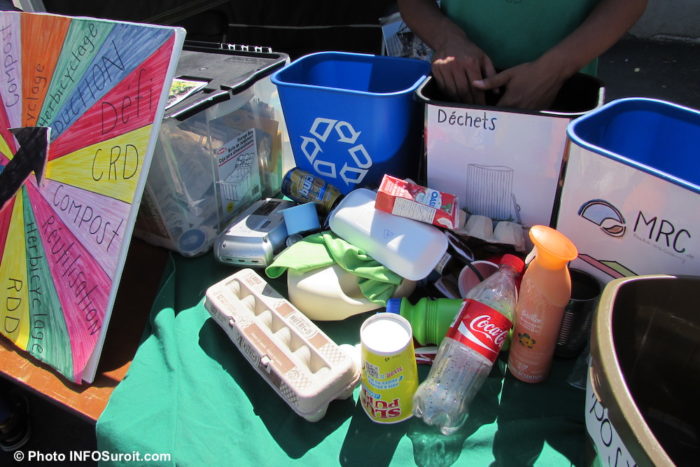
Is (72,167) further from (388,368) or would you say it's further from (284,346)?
(388,368)

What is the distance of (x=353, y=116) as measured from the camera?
3.03ft

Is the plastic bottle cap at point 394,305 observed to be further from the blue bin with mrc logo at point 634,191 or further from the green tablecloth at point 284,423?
the blue bin with mrc logo at point 634,191

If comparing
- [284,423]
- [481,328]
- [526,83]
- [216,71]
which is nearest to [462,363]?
[481,328]

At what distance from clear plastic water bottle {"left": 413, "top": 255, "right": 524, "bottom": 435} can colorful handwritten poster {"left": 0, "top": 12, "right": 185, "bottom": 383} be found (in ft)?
2.04

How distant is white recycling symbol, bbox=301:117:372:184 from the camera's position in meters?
0.96

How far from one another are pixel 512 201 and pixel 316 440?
578 millimetres

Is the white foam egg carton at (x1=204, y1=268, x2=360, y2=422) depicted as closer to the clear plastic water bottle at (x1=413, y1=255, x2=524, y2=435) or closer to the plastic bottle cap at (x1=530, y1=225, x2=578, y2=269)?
the clear plastic water bottle at (x1=413, y1=255, x2=524, y2=435)

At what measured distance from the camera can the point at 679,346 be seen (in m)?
0.59

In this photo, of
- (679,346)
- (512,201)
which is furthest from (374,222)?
(679,346)

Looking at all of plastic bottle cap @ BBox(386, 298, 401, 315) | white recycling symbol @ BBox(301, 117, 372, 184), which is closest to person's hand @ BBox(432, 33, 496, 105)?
white recycling symbol @ BBox(301, 117, 372, 184)

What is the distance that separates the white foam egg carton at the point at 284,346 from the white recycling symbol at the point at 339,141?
32 centimetres

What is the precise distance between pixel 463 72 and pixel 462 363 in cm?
56

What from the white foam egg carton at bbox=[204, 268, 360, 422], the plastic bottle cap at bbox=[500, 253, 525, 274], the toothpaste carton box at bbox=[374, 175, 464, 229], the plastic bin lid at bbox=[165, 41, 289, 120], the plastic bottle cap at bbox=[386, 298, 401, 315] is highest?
the plastic bin lid at bbox=[165, 41, 289, 120]

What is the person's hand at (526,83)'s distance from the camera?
83cm
